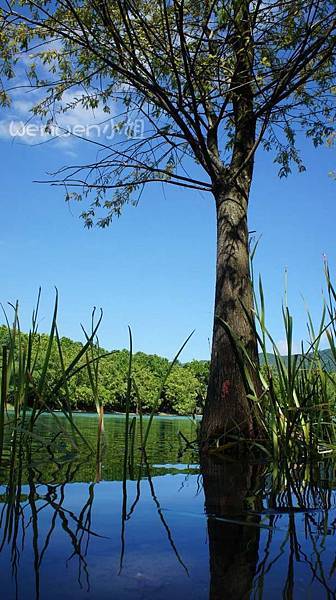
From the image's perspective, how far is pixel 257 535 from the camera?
4.38 feet

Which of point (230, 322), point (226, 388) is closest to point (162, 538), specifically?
point (226, 388)

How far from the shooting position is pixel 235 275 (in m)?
4.96

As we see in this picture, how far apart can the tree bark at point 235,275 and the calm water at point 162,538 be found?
2.10 m

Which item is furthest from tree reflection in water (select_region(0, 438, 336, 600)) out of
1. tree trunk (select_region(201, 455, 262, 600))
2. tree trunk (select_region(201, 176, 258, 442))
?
tree trunk (select_region(201, 176, 258, 442))

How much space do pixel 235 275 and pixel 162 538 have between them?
3.81 metres

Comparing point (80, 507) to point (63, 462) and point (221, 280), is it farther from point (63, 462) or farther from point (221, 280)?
point (221, 280)

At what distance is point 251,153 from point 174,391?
2846cm

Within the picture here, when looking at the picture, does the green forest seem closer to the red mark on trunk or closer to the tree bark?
the tree bark

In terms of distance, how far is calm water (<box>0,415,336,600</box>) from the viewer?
0.95 m

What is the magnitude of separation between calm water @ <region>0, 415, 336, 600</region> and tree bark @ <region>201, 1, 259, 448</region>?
82.5 inches

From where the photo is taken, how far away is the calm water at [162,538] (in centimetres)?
95

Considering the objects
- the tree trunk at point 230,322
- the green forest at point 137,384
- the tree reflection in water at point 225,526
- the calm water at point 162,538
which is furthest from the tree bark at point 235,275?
the green forest at point 137,384

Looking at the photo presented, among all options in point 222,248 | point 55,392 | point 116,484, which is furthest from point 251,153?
point 116,484

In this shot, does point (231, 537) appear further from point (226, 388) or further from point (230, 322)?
point (230, 322)
